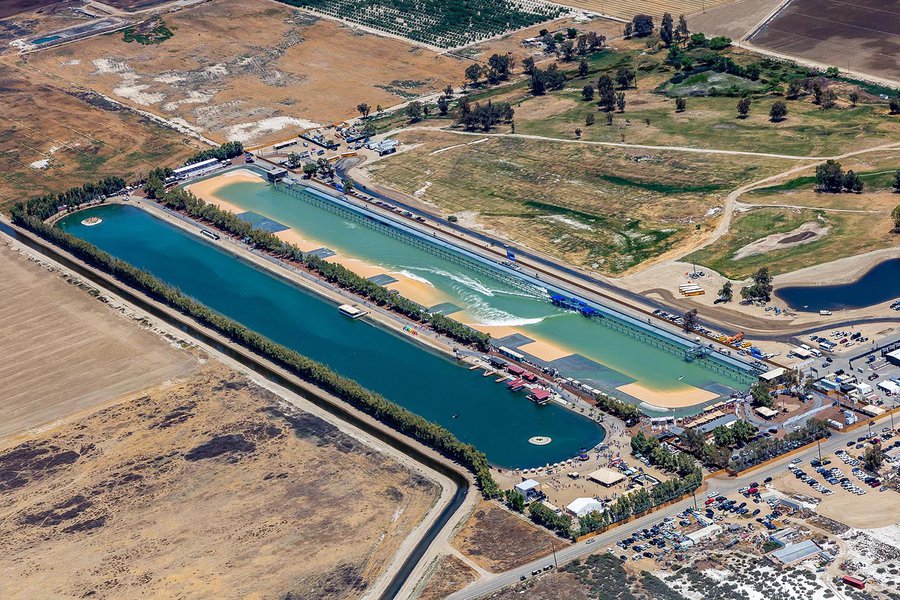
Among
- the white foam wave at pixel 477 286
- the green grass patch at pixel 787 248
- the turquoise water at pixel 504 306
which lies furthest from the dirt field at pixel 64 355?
the green grass patch at pixel 787 248

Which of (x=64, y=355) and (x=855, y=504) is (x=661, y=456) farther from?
(x=64, y=355)

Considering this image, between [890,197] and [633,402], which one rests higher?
[890,197]

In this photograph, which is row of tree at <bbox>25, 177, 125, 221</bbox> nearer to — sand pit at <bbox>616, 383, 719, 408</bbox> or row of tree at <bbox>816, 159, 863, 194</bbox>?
sand pit at <bbox>616, 383, 719, 408</bbox>

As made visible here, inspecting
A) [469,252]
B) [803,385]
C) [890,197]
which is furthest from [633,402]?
[890,197]

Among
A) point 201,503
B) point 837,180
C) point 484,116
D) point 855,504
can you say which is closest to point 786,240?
point 837,180

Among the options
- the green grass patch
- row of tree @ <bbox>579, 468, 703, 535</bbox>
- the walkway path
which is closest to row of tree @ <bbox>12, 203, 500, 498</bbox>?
row of tree @ <bbox>579, 468, 703, 535</bbox>

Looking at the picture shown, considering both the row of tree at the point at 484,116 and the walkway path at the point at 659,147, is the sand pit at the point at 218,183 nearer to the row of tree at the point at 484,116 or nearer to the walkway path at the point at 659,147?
the walkway path at the point at 659,147

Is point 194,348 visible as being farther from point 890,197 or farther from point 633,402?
point 890,197
